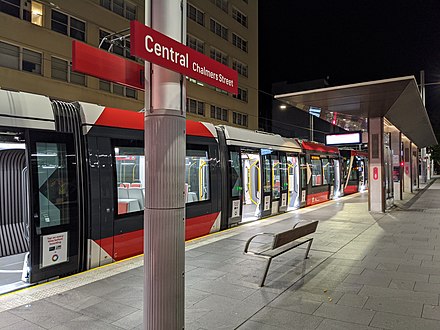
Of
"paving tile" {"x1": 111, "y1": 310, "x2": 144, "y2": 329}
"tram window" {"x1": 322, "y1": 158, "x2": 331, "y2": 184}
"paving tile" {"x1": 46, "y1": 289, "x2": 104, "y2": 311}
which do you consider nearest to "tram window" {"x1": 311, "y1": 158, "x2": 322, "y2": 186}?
"tram window" {"x1": 322, "y1": 158, "x2": 331, "y2": 184}

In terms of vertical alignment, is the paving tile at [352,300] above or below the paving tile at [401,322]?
above

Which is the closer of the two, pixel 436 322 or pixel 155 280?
pixel 155 280

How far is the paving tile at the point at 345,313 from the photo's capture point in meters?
3.93

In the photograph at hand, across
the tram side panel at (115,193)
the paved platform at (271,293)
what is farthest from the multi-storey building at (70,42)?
the paved platform at (271,293)

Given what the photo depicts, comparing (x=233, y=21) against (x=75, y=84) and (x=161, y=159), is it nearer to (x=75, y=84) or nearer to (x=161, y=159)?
(x=75, y=84)

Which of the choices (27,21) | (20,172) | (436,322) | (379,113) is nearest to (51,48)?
(27,21)

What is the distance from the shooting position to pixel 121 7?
2397 cm

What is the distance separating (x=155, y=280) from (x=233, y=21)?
3544 cm

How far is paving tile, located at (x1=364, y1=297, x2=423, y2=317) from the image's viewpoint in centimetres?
413

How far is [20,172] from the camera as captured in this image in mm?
7059

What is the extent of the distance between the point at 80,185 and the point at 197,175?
3.20 meters

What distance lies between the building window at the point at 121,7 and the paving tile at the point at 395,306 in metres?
23.3

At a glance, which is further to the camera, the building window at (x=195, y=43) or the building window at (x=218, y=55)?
the building window at (x=218, y=55)

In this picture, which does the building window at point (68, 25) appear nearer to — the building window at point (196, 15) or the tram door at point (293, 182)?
the building window at point (196, 15)
